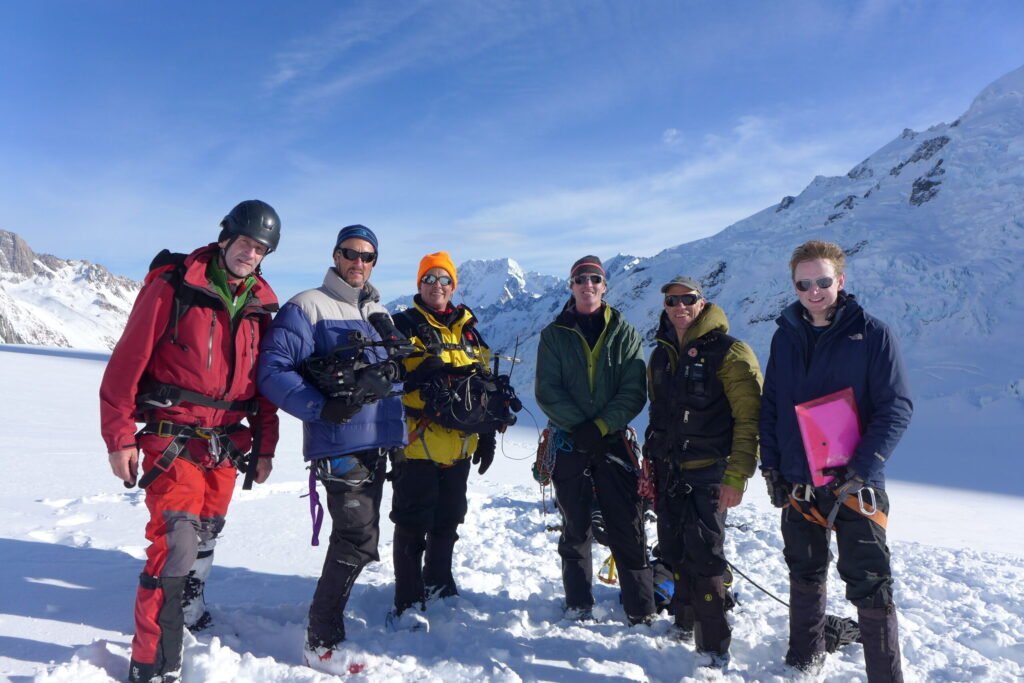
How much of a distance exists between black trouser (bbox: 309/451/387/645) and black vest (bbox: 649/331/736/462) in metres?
2.21

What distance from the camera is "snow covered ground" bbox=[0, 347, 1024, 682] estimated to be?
365cm

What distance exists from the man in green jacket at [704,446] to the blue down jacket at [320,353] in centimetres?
201

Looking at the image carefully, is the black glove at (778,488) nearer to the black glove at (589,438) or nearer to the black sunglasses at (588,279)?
the black glove at (589,438)

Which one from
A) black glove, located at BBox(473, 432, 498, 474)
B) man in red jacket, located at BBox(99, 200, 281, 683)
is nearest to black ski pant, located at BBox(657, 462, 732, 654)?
black glove, located at BBox(473, 432, 498, 474)

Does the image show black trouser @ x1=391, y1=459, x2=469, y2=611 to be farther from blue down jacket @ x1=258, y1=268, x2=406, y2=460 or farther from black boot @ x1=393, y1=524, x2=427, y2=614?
blue down jacket @ x1=258, y1=268, x2=406, y2=460

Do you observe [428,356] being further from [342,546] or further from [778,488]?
[778,488]

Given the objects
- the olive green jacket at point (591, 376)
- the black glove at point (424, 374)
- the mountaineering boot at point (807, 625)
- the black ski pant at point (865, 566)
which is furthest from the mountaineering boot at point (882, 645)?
the black glove at point (424, 374)

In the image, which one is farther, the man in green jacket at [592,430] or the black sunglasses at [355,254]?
the man in green jacket at [592,430]

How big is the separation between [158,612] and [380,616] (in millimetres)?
1703

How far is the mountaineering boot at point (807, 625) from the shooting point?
3.77 m

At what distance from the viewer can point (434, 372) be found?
4352 mm

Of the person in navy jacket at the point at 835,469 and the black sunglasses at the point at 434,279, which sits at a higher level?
Answer: the black sunglasses at the point at 434,279

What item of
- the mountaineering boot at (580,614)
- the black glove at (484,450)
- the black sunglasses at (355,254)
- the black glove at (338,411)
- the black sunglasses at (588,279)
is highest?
the black sunglasses at (588,279)

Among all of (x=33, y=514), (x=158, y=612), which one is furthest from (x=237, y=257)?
(x=33, y=514)
